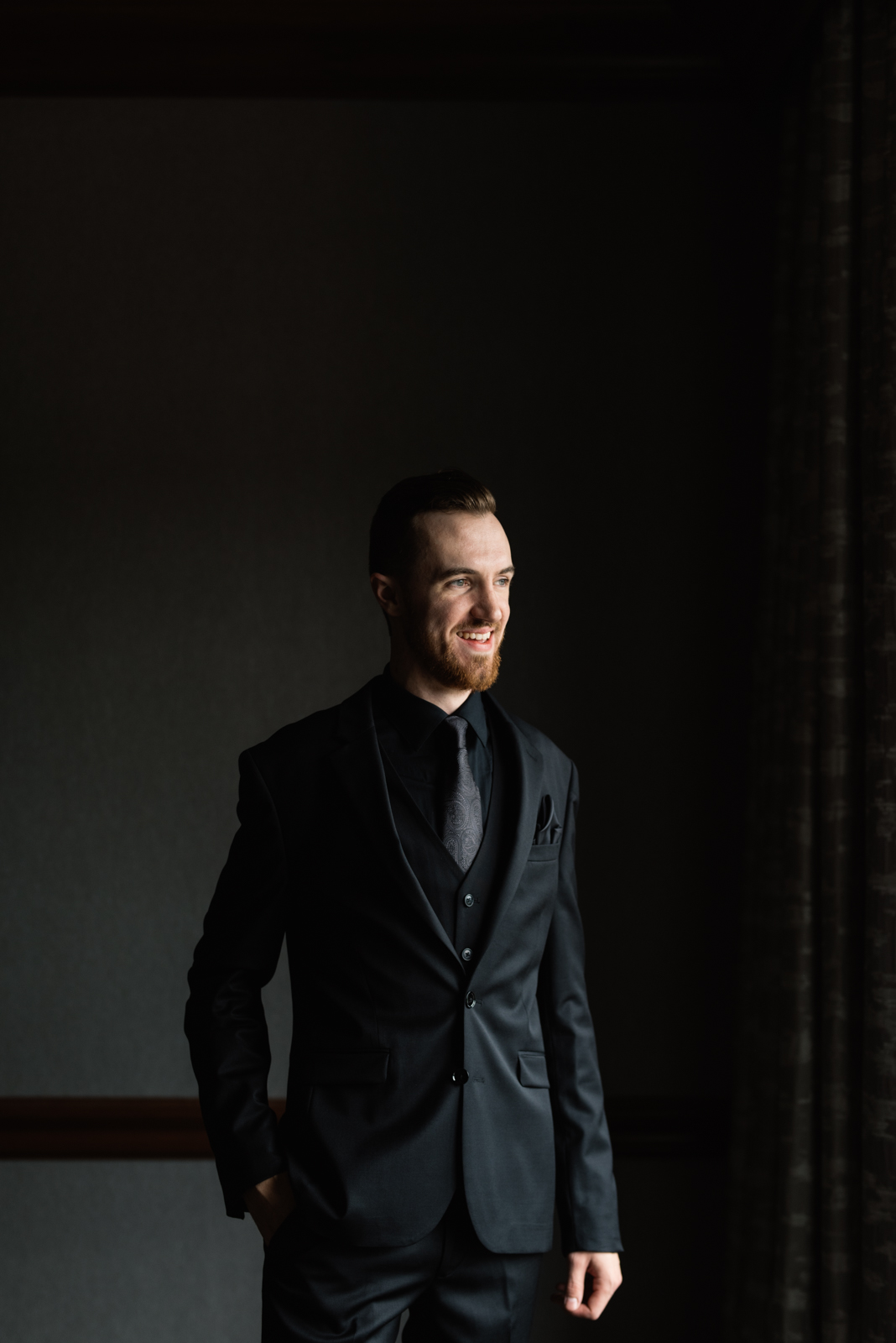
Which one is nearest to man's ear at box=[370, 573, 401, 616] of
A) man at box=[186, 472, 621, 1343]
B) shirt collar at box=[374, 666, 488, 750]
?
man at box=[186, 472, 621, 1343]

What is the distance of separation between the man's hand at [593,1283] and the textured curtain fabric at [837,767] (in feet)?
1.88

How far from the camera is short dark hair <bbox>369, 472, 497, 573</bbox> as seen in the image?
1.26 metres

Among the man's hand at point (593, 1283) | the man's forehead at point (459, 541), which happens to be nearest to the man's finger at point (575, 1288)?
the man's hand at point (593, 1283)

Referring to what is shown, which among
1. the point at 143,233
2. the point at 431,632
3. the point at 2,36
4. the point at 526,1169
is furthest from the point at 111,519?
the point at 526,1169

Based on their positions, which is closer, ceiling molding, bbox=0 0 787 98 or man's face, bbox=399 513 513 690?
man's face, bbox=399 513 513 690

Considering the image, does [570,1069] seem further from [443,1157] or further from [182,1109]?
[182,1109]

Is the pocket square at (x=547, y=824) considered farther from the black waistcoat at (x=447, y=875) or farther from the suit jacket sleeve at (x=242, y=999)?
the suit jacket sleeve at (x=242, y=999)

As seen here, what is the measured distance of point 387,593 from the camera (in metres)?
1.30

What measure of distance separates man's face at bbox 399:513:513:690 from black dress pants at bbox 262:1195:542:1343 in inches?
26.6

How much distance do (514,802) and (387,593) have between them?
0.32 metres

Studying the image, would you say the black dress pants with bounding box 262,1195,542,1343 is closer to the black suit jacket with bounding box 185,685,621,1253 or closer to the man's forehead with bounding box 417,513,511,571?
the black suit jacket with bounding box 185,685,621,1253

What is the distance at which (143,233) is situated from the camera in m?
2.34

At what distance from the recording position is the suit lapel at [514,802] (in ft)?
4.18

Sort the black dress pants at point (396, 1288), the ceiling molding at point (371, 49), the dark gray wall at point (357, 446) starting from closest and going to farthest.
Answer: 1. the black dress pants at point (396, 1288)
2. the ceiling molding at point (371, 49)
3. the dark gray wall at point (357, 446)
